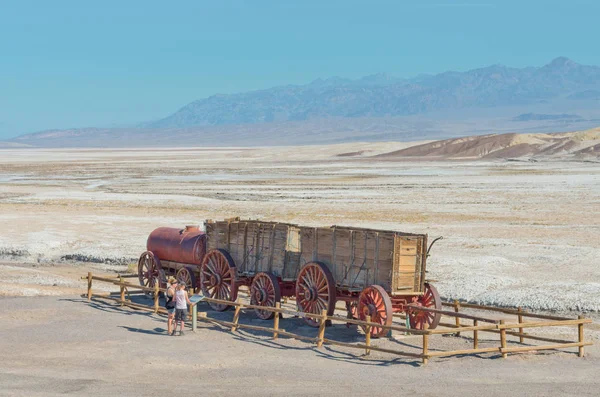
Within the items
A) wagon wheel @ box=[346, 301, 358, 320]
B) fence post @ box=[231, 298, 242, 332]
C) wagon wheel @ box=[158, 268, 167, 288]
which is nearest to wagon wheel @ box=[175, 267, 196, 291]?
wagon wheel @ box=[158, 268, 167, 288]

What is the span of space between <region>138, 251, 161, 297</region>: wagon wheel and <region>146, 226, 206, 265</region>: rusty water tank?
19 centimetres

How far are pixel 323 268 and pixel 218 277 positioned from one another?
3.89 m

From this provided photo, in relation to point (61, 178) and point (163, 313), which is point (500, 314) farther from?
point (61, 178)

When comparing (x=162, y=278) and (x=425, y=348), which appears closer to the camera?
(x=425, y=348)

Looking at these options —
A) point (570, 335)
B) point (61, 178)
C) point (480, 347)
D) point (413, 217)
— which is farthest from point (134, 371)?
point (61, 178)

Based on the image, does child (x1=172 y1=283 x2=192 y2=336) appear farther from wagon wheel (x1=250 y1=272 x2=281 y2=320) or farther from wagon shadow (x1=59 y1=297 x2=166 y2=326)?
wagon wheel (x1=250 y1=272 x2=281 y2=320)

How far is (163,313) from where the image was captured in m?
23.9

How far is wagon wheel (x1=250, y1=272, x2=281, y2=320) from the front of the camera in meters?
22.5

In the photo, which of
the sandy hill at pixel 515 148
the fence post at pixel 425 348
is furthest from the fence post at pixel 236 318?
the sandy hill at pixel 515 148

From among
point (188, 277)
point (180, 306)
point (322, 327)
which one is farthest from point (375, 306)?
point (188, 277)

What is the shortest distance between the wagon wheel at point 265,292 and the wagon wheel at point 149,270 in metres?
4.48

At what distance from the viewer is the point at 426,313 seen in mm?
20984

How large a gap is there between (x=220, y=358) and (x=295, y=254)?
13.9 feet

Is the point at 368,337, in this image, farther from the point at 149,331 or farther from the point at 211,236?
the point at 211,236
